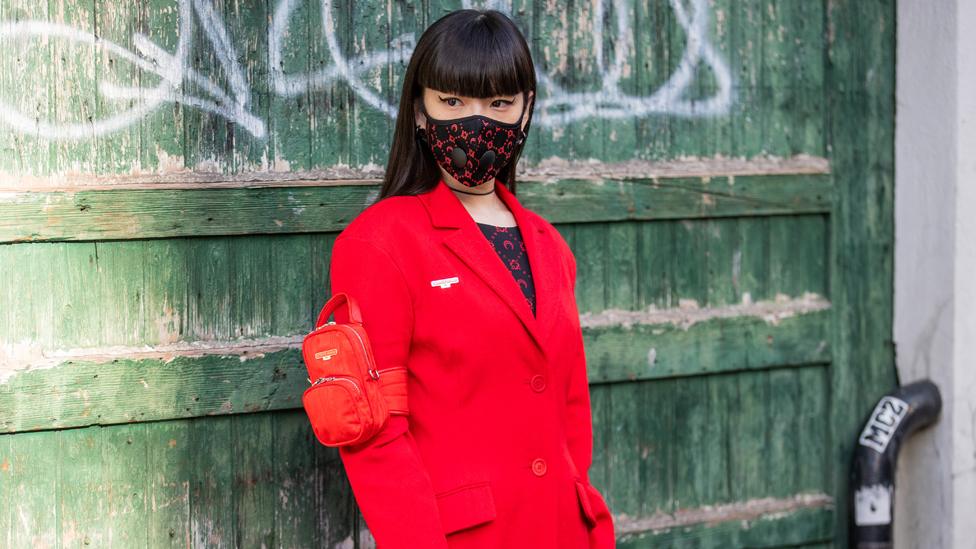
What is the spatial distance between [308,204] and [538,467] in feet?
3.56

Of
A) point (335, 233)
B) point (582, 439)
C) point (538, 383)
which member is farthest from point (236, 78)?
point (582, 439)

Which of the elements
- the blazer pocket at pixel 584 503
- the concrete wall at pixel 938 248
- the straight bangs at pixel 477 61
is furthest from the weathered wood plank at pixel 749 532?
the straight bangs at pixel 477 61

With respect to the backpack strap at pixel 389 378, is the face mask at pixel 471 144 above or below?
above

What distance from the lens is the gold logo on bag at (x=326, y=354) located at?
2.42m

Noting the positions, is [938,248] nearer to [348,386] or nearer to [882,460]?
[882,460]

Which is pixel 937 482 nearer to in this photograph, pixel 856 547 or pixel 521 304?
pixel 856 547

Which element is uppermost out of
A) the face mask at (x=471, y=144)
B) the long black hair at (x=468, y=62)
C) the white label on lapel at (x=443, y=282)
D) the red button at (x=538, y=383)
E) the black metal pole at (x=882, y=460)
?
the long black hair at (x=468, y=62)

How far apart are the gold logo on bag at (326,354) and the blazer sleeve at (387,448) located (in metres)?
0.09

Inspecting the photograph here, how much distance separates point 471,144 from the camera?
2.62 metres

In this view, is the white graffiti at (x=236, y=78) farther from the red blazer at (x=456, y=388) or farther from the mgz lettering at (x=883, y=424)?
the mgz lettering at (x=883, y=424)

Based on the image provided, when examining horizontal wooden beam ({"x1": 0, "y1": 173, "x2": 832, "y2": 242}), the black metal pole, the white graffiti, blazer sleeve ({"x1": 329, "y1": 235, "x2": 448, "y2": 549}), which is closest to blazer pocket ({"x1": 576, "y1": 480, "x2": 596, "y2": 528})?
blazer sleeve ({"x1": 329, "y1": 235, "x2": 448, "y2": 549})

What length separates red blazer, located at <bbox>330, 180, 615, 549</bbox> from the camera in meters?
2.44

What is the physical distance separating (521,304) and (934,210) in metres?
2.14

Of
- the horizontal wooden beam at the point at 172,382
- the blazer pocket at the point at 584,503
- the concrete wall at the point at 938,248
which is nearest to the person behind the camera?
the blazer pocket at the point at 584,503
